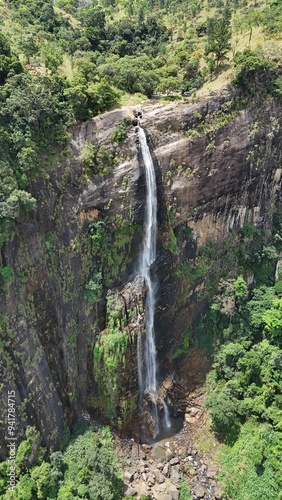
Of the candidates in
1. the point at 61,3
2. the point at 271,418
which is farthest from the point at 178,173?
the point at 61,3

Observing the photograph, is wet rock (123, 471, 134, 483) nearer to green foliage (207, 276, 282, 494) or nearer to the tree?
green foliage (207, 276, 282, 494)

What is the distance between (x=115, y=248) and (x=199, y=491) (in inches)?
573

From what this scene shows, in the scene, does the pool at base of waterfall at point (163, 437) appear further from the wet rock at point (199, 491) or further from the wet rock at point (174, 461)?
the wet rock at point (199, 491)

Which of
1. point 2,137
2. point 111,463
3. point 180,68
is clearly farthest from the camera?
point 180,68

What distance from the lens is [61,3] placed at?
37156mm

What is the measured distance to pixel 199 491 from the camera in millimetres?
20625

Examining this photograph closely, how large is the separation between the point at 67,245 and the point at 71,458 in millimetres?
11599

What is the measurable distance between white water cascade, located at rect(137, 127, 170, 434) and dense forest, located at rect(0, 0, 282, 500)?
91.9 inches

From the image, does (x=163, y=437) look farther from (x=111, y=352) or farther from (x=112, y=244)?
(x=112, y=244)

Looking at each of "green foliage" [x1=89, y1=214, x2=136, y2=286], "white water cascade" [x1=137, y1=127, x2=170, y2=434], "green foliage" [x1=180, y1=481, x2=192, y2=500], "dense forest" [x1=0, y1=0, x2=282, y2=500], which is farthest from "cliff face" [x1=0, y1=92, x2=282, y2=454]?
"green foliage" [x1=180, y1=481, x2=192, y2=500]

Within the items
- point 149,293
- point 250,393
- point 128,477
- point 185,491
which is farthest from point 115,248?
point 185,491

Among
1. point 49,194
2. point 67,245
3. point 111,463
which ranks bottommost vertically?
point 111,463

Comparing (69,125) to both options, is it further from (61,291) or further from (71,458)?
(71,458)

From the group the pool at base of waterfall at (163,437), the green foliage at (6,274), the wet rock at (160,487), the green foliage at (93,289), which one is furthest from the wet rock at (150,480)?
the green foliage at (6,274)
